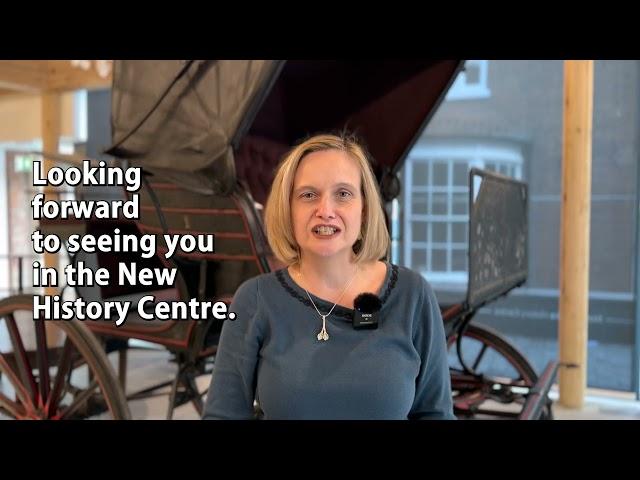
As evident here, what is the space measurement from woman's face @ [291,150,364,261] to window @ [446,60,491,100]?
3.41 m

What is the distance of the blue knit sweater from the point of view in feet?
3.56

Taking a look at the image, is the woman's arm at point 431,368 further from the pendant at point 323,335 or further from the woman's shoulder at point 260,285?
the woman's shoulder at point 260,285

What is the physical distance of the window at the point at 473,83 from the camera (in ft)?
14.0

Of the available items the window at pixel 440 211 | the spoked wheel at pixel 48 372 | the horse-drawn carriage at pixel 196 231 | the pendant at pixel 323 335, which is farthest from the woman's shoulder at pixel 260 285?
the window at pixel 440 211

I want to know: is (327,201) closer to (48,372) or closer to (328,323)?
(328,323)

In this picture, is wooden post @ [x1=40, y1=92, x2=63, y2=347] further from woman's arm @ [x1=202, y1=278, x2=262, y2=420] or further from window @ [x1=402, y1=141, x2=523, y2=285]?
woman's arm @ [x1=202, y1=278, x2=262, y2=420]

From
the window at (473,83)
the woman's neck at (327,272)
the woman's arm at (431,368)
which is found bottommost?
the woman's arm at (431,368)

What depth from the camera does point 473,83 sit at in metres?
4.37

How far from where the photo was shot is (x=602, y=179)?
149 inches

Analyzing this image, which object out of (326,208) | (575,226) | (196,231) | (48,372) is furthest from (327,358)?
(575,226)

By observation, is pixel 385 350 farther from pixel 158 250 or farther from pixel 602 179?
pixel 602 179

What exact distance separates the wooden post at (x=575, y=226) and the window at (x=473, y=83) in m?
0.81

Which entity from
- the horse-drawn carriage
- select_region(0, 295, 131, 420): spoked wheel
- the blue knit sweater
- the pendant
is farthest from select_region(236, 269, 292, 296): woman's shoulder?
select_region(0, 295, 131, 420): spoked wheel
